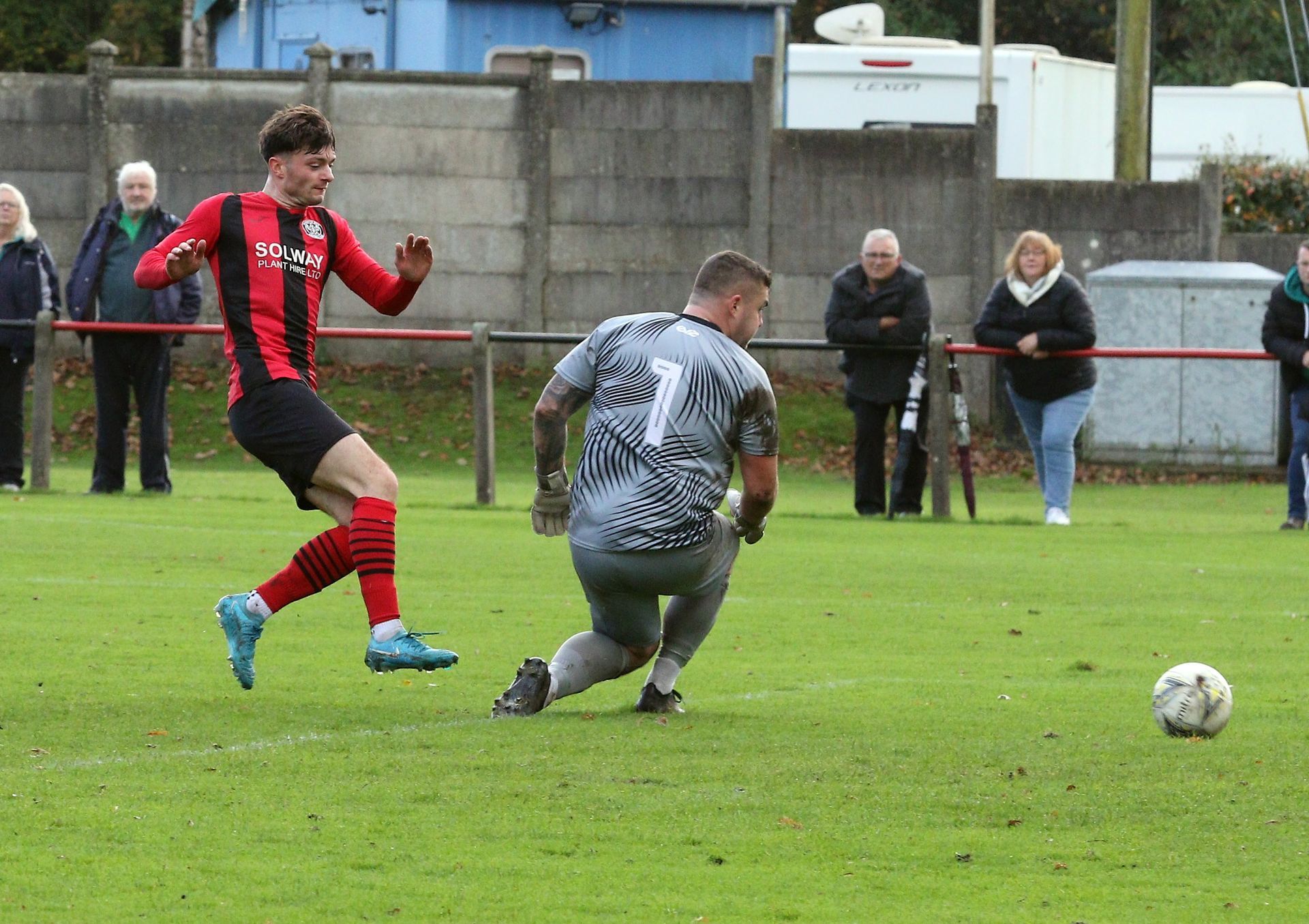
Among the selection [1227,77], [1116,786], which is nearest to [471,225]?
[1116,786]

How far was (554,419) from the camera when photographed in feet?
22.0

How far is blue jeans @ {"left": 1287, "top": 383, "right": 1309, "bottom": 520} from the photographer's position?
14875mm

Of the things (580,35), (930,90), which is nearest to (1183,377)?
(930,90)

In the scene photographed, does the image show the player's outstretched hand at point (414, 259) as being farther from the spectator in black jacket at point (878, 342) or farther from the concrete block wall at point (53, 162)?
the concrete block wall at point (53, 162)

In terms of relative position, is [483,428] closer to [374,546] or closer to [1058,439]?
[1058,439]

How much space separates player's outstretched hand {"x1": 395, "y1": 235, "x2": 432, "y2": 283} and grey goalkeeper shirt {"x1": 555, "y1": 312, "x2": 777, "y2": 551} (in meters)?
0.82

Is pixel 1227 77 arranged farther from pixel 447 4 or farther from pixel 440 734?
pixel 440 734

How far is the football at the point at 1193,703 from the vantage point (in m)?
6.54

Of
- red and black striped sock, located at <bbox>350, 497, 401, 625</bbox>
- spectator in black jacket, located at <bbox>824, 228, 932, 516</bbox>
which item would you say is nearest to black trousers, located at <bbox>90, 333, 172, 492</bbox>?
spectator in black jacket, located at <bbox>824, 228, 932, 516</bbox>

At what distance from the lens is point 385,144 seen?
2266 centimetres

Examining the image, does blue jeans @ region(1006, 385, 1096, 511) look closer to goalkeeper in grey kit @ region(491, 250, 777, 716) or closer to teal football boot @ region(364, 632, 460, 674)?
goalkeeper in grey kit @ region(491, 250, 777, 716)

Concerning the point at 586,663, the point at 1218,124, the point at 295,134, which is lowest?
the point at 586,663

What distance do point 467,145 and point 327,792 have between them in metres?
17.7

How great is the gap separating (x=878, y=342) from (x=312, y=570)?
28.9 ft
